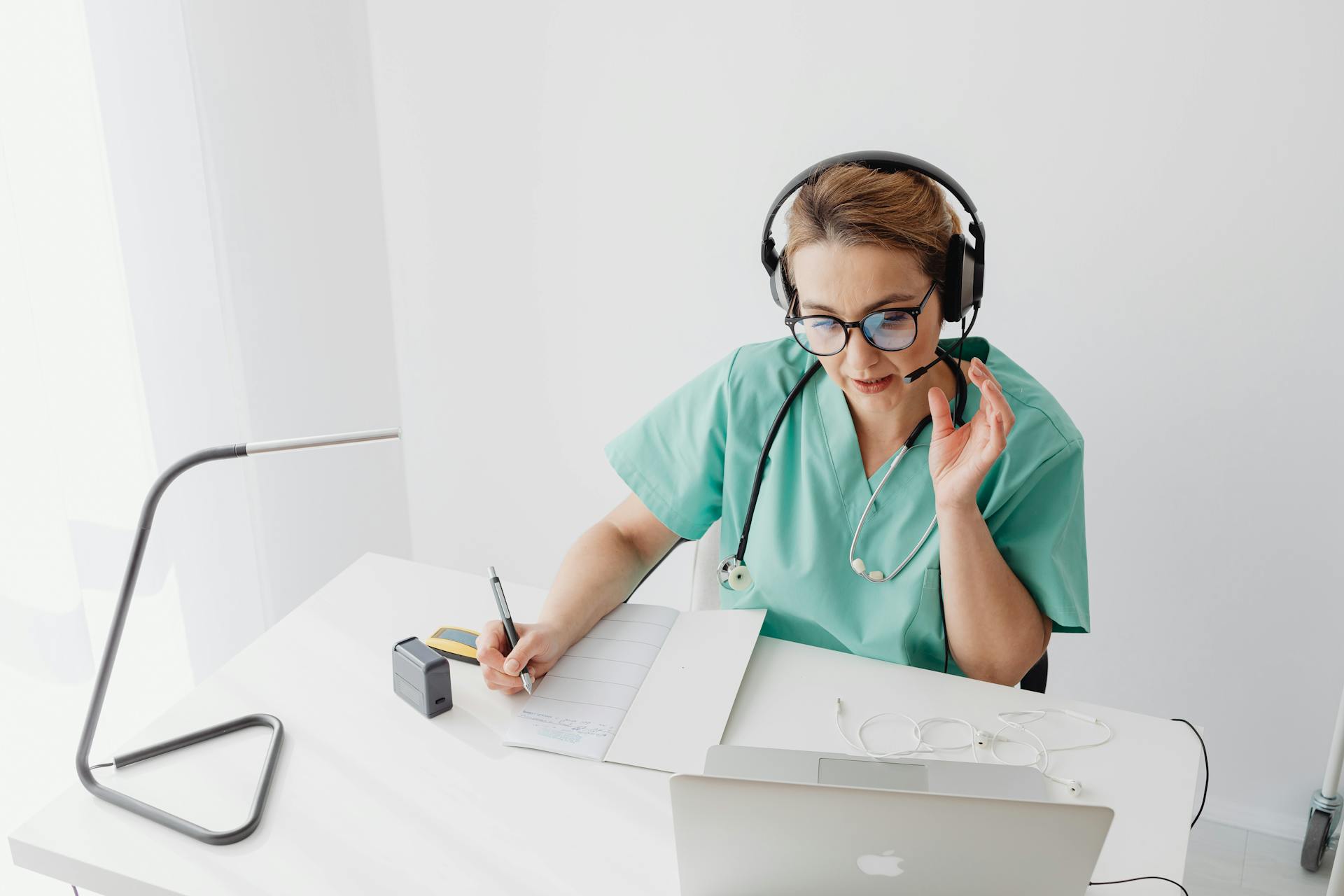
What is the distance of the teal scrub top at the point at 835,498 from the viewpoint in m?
1.27

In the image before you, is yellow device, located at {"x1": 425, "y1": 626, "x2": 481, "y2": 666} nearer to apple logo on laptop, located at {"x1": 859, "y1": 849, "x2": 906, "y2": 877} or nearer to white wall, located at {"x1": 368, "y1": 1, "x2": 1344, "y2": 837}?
apple logo on laptop, located at {"x1": 859, "y1": 849, "x2": 906, "y2": 877}

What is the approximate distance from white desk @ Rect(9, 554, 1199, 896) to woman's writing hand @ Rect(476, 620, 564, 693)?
31 millimetres

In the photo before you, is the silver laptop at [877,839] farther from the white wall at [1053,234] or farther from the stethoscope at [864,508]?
the white wall at [1053,234]

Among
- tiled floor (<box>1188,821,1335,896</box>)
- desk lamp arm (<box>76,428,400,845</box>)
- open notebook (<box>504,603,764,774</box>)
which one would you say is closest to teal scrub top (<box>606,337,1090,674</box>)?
open notebook (<box>504,603,764,774</box>)

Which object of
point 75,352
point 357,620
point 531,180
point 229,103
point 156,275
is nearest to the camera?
point 357,620

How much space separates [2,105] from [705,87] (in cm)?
116

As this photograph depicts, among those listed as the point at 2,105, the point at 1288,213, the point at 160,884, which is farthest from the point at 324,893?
the point at 1288,213

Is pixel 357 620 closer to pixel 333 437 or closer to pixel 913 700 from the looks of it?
pixel 333 437

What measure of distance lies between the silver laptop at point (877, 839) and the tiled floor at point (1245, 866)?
1.24m

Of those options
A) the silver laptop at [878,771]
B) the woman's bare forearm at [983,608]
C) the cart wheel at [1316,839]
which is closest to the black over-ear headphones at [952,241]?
the woman's bare forearm at [983,608]

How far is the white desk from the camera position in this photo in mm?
953

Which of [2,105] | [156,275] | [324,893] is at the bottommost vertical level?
[324,893]

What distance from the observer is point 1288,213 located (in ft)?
5.23

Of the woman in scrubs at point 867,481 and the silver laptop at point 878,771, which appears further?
the woman in scrubs at point 867,481
